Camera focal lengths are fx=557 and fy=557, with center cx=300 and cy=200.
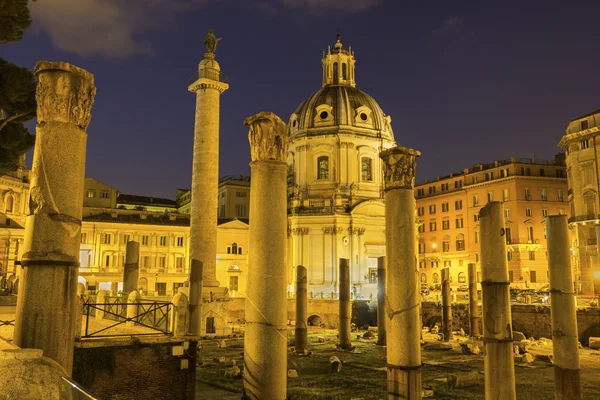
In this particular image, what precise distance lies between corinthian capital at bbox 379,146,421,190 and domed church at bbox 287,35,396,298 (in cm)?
3512

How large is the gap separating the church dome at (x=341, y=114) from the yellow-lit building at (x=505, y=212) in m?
12.6

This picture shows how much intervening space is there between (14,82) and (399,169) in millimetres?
10368

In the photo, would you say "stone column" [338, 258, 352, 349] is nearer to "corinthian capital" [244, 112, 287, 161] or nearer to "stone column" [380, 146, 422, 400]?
"stone column" [380, 146, 422, 400]

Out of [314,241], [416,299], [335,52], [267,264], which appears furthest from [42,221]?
[335,52]

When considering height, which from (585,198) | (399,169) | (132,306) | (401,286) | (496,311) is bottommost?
(132,306)

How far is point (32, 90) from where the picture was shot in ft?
49.3

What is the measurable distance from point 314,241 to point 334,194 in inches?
183

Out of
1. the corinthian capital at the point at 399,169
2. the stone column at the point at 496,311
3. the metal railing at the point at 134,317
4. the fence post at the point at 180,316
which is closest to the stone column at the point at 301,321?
the metal railing at the point at 134,317

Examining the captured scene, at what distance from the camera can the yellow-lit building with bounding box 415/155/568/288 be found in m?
55.3

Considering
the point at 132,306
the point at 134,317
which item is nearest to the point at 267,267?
the point at 134,317

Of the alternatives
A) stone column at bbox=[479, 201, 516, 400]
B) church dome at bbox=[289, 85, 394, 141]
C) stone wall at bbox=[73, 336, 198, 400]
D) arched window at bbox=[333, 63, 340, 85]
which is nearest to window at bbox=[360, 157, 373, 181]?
church dome at bbox=[289, 85, 394, 141]

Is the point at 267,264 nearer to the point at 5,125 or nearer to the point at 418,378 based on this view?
the point at 418,378

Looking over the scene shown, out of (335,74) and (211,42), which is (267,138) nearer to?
(211,42)

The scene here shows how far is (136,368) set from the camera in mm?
12000
